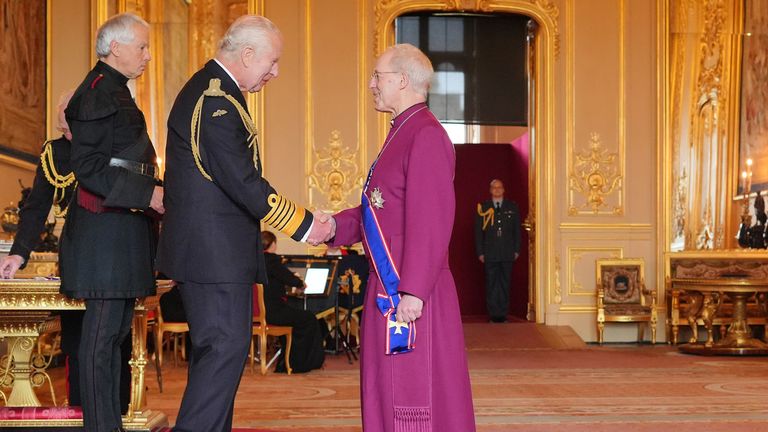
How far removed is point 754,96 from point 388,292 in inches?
324

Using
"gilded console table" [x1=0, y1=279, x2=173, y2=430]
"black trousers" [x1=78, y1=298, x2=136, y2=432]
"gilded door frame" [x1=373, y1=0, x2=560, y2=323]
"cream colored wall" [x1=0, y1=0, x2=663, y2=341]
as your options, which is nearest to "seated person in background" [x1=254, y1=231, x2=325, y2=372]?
"cream colored wall" [x1=0, y1=0, x2=663, y2=341]

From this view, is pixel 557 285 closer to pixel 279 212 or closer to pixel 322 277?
pixel 322 277

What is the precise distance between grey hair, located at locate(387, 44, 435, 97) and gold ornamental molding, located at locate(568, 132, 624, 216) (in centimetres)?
733

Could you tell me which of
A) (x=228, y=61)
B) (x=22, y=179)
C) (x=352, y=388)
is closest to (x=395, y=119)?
(x=228, y=61)

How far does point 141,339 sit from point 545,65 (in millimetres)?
7320

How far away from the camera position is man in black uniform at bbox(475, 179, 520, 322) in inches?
458

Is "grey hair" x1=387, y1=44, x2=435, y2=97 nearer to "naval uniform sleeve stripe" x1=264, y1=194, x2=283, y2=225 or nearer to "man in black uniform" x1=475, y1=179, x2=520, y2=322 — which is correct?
"naval uniform sleeve stripe" x1=264, y1=194, x2=283, y2=225

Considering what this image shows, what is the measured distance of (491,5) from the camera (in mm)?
10367

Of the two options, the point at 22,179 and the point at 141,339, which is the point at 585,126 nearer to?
the point at 22,179

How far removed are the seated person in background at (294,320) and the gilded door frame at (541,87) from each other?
3.00m

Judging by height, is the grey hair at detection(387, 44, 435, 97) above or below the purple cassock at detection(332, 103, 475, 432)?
above

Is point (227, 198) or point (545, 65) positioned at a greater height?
point (545, 65)

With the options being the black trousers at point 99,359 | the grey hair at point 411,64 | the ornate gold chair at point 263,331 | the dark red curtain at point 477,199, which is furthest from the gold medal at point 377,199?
the dark red curtain at point 477,199

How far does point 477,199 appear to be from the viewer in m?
13.6
